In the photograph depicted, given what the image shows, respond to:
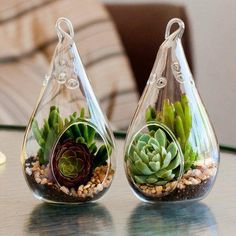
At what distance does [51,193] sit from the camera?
36.5 inches

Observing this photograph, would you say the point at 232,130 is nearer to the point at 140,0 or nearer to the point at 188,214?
the point at 140,0

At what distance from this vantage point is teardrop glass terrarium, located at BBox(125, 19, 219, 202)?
91 centimetres

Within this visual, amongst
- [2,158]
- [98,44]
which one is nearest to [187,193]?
[2,158]

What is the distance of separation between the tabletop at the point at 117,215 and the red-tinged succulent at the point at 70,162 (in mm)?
39

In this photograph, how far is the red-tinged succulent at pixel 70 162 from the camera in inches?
36.0

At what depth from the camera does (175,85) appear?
3.06ft

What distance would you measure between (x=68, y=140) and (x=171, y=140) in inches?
4.5

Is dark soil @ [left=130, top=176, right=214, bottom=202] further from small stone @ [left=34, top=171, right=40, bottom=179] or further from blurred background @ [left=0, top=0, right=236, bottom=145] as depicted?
blurred background @ [left=0, top=0, right=236, bottom=145]

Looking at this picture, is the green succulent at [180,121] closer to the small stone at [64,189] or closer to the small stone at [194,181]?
the small stone at [194,181]

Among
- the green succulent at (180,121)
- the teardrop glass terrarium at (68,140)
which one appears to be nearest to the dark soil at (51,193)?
the teardrop glass terrarium at (68,140)

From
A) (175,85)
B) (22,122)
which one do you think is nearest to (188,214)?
(175,85)

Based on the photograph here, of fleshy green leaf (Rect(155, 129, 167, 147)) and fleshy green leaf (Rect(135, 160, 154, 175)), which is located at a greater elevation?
fleshy green leaf (Rect(155, 129, 167, 147))

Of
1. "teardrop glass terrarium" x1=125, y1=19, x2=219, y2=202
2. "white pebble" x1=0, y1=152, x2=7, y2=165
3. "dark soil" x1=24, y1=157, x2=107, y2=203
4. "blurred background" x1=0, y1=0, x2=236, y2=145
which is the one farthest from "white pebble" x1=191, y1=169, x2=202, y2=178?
"blurred background" x1=0, y1=0, x2=236, y2=145

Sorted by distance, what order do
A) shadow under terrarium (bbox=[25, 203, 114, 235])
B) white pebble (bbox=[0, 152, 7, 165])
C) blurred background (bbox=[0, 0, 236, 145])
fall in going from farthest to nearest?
blurred background (bbox=[0, 0, 236, 145]) < white pebble (bbox=[0, 152, 7, 165]) < shadow under terrarium (bbox=[25, 203, 114, 235])
